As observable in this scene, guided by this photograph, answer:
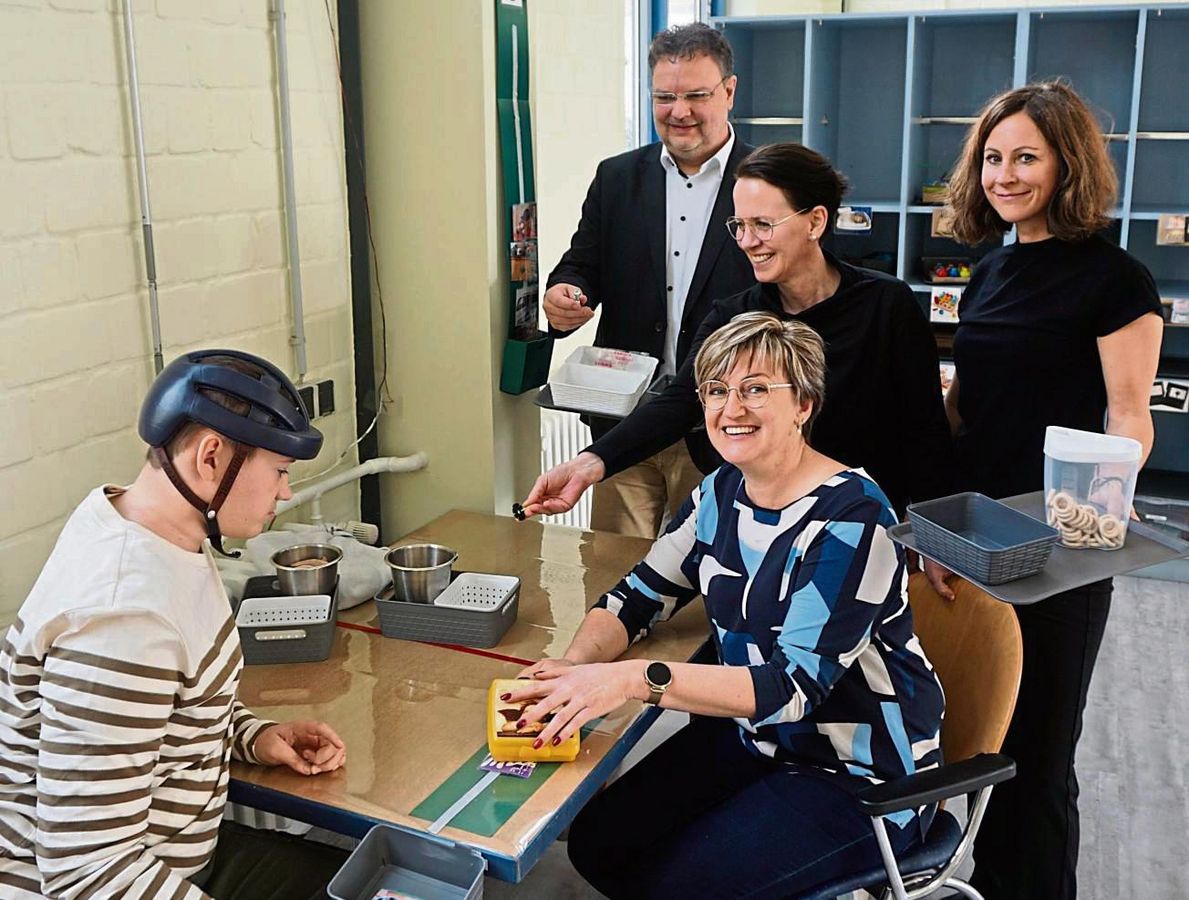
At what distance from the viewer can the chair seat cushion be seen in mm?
1845

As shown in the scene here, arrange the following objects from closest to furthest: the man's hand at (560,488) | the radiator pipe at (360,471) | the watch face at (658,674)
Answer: the watch face at (658,674) → the man's hand at (560,488) → the radiator pipe at (360,471)

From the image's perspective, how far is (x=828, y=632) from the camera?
6.02ft

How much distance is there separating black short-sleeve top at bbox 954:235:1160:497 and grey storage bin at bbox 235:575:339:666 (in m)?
1.26

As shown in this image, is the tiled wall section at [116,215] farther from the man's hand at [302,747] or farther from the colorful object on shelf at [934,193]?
the colorful object on shelf at [934,193]

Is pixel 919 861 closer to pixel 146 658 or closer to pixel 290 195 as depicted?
pixel 146 658

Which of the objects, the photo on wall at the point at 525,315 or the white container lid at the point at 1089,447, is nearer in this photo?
the white container lid at the point at 1089,447

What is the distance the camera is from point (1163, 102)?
189 inches

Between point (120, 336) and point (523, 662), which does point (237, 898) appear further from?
point (120, 336)

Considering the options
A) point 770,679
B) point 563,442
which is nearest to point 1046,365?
point 770,679

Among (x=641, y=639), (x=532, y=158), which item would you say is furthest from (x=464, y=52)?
(x=641, y=639)

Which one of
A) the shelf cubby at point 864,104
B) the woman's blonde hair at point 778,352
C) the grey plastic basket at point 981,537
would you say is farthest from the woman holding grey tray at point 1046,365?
the shelf cubby at point 864,104

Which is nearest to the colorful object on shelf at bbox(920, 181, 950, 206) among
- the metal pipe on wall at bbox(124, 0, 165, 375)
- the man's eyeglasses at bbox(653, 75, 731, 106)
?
the man's eyeglasses at bbox(653, 75, 731, 106)

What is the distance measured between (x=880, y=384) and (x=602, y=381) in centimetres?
74

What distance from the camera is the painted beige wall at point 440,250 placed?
2.86 meters
